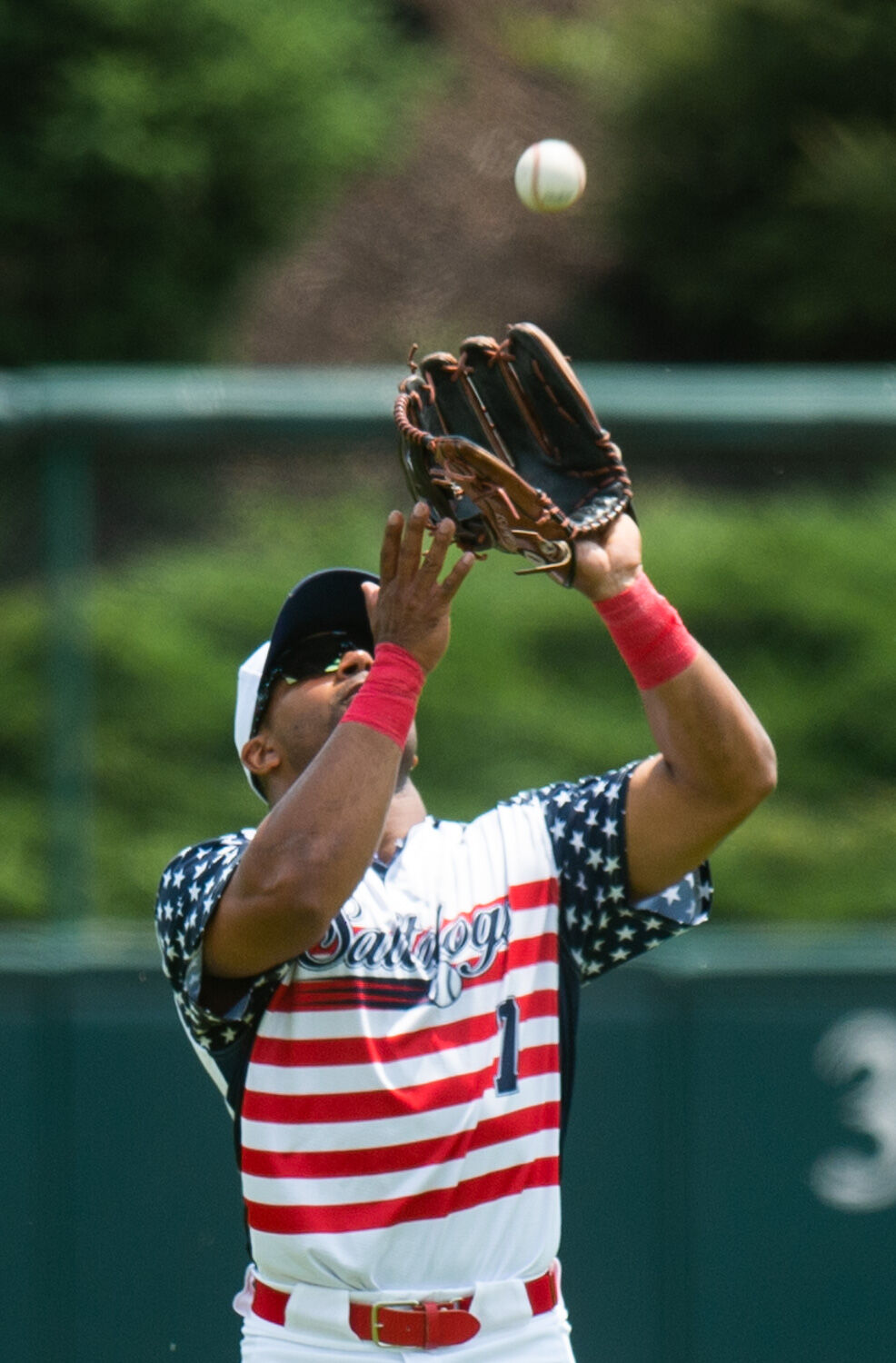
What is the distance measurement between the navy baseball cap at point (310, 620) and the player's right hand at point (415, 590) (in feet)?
0.90

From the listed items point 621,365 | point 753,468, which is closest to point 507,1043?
point 753,468

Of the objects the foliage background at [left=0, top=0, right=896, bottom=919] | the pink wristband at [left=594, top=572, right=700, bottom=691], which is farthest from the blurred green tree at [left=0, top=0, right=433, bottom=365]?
the pink wristband at [left=594, top=572, right=700, bottom=691]

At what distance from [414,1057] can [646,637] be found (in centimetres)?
63

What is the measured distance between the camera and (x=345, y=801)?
2.18 m

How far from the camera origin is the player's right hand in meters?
2.21

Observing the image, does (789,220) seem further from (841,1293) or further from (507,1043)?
(507,1043)

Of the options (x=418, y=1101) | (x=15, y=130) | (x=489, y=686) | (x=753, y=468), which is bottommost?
(x=418, y=1101)

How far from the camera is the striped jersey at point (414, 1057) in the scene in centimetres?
231

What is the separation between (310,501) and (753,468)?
3.45 ft

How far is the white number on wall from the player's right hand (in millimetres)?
1848

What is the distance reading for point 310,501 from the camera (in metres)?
4.27

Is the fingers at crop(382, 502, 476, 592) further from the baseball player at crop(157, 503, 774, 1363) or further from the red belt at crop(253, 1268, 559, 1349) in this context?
the red belt at crop(253, 1268, 559, 1349)

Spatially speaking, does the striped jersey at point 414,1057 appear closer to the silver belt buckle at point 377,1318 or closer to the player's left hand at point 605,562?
the silver belt buckle at point 377,1318

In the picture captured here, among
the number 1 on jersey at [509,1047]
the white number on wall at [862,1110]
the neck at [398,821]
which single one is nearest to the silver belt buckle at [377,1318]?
the number 1 on jersey at [509,1047]
